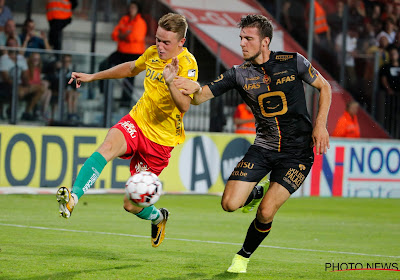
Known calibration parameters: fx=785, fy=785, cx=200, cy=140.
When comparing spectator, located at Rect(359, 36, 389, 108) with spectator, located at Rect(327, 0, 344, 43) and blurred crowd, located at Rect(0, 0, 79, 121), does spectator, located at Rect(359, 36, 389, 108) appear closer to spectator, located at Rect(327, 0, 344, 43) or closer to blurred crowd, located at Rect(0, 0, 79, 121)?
spectator, located at Rect(327, 0, 344, 43)

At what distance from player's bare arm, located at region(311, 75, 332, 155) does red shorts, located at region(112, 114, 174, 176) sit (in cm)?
160


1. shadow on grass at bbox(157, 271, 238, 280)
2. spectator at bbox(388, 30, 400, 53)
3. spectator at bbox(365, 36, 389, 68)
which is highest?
spectator at bbox(388, 30, 400, 53)

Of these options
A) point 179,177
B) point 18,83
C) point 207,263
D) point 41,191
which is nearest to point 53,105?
point 18,83

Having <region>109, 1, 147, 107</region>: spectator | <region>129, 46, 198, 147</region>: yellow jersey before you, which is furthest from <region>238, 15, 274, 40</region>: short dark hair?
<region>109, 1, 147, 107</region>: spectator

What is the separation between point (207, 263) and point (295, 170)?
1.23 metres

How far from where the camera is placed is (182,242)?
9188 mm

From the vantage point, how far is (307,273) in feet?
23.7

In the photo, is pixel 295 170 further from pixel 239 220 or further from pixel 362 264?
pixel 239 220

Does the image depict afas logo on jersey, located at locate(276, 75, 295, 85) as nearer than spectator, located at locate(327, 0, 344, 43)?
Yes

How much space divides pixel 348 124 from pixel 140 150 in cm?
1042

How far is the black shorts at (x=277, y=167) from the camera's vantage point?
741 centimetres

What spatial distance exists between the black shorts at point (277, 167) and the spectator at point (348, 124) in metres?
9.81

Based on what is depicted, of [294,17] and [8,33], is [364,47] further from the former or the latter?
[8,33]

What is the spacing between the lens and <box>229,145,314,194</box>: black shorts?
24.3 feet
